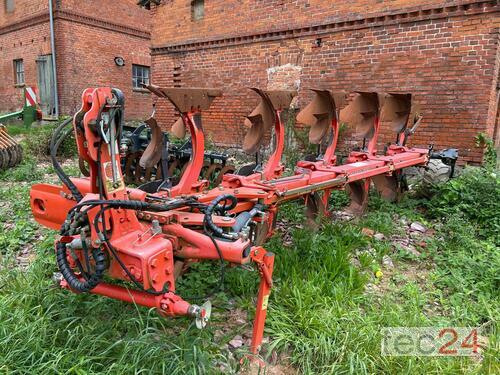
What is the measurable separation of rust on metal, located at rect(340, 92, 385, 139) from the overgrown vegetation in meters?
1.34

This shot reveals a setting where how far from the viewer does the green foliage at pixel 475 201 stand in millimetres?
4742

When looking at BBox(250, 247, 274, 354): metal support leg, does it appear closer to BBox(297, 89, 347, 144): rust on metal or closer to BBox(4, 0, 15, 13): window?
BBox(297, 89, 347, 144): rust on metal

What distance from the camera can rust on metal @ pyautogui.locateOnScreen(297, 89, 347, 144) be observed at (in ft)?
14.6

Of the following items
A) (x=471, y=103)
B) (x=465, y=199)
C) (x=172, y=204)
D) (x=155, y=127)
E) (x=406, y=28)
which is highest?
(x=406, y=28)

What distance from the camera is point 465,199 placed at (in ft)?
16.8

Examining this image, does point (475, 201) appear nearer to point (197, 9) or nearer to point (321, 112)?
point (321, 112)

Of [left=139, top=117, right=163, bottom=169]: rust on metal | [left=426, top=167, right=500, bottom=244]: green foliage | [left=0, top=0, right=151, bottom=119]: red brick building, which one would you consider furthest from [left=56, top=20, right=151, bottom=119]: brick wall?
[left=426, top=167, right=500, bottom=244]: green foliage

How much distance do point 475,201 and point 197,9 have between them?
816 centimetres

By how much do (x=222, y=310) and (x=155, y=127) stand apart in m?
1.70

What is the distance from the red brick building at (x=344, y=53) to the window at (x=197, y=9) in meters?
0.03

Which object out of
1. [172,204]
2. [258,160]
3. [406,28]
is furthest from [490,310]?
[406,28]

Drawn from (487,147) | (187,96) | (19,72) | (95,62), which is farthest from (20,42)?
(487,147)

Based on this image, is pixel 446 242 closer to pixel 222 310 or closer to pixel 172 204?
pixel 222 310

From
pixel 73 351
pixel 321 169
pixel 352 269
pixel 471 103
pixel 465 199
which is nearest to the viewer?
pixel 73 351
